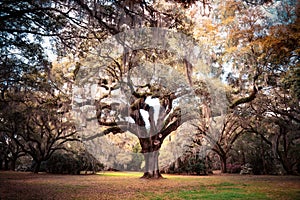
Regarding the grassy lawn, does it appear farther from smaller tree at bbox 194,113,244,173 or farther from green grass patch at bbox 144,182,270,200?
smaller tree at bbox 194,113,244,173

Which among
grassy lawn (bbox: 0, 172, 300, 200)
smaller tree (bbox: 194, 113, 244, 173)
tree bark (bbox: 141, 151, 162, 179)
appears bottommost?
grassy lawn (bbox: 0, 172, 300, 200)

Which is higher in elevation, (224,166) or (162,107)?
(162,107)

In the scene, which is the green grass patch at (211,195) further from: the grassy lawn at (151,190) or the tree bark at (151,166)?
the tree bark at (151,166)

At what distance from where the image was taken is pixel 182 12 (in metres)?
7.13

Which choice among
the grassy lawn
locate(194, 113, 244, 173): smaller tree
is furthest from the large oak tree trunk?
locate(194, 113, 244, 173): smaller tree

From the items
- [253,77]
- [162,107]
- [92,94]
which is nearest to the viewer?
[253,77]

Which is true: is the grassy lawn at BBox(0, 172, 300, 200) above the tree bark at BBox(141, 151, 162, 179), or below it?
below

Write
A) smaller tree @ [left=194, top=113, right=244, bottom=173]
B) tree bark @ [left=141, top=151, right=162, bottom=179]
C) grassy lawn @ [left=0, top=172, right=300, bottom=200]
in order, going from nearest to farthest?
grassy lawn @ [left=0, top=172, right=300, bottom=200] < tree bark @ [left=141, top=151, right=162, bottom=179] < smaller tree @ [left=194, top=113, right=244, bottom=173]

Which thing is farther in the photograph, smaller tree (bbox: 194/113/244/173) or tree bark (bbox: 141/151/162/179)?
smaller tree (bbox: 194/113/244/173)

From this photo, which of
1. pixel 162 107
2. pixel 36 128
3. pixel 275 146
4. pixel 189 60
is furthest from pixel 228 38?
pixel 36 128

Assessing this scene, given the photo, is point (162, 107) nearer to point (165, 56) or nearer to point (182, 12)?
point (165, 56)

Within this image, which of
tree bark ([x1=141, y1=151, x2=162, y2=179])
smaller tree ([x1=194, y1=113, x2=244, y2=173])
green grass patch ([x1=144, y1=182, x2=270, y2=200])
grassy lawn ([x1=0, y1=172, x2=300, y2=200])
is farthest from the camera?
smaller tree ([x1=194, y1=113, x2=244, y2=173])

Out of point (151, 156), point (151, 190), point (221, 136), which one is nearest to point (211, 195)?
point (151, 190)

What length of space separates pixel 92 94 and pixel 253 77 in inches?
250
